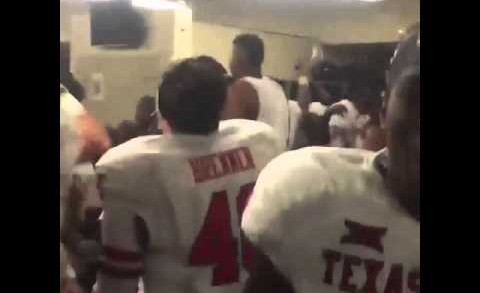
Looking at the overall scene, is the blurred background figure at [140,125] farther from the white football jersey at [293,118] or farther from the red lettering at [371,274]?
the red lettering at [371,274]

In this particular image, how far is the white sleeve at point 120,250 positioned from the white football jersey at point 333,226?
18cm

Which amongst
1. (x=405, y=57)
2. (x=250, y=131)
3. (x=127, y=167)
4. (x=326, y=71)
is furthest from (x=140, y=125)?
(x=405, y=57)

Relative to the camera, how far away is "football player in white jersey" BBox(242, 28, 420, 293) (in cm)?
115

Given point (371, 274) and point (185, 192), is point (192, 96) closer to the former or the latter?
point (185, 192)

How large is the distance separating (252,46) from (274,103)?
9 cm

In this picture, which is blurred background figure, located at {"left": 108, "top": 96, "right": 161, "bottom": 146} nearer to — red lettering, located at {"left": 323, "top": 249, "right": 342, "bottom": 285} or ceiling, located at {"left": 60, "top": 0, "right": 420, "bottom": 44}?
ceiling, located at {"left": 60, "top": 0, "right": 420, "bottom": 44}

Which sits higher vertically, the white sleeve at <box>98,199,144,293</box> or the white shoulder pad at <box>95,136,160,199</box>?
the white shoulder pad at <box>95,136,160,199</box>

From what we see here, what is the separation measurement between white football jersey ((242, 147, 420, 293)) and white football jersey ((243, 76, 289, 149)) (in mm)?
42

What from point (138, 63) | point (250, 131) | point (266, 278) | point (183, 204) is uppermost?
point (138, 63)

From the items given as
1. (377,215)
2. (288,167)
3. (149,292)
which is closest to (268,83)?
(288,167)

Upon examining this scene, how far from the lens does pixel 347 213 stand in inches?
45.6

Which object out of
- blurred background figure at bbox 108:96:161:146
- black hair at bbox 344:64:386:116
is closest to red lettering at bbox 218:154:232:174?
blurred background figure at bbox 108:96:161:146

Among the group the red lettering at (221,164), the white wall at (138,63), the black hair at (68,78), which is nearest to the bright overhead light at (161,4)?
the white wall at (138,63)

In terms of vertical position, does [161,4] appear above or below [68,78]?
above
